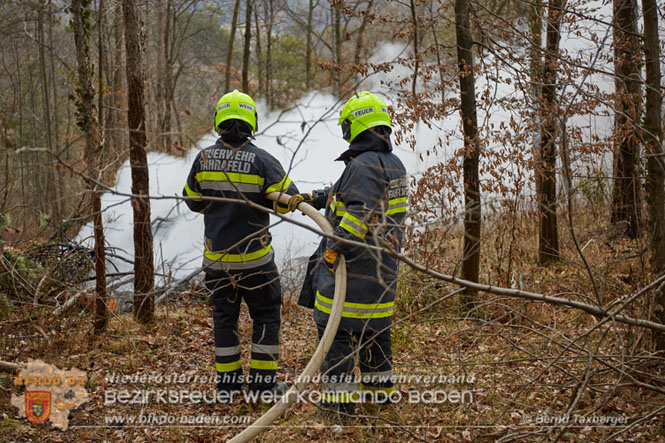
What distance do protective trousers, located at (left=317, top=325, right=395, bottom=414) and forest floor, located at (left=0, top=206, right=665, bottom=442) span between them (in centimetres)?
13

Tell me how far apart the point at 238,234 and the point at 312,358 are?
157 cm

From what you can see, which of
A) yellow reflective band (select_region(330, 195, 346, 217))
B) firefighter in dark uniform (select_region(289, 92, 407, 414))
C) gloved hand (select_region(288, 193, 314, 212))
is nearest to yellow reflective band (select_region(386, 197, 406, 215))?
firefighter in dark uniform (select_region(289, 92, 407, 414))

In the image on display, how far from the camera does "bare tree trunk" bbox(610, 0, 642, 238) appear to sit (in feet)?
16.8

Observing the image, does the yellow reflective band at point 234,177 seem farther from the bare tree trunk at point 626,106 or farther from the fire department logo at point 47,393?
the bare tree trunk at point 626,106

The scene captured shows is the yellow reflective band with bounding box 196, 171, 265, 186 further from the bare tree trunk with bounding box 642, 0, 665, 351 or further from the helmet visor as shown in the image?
the bare tree trunk with bounding box 642, 0, 665, 351

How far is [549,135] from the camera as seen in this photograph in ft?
17.7

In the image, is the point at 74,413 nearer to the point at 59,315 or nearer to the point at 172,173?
the point at 59,315

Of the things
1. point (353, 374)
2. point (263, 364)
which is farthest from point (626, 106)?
point (263, 364)

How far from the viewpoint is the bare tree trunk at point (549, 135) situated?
5584mm

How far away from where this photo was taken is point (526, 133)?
5.84m

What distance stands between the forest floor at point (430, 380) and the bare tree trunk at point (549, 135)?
3.50 feet

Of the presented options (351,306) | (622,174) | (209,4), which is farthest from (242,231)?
(209,4)

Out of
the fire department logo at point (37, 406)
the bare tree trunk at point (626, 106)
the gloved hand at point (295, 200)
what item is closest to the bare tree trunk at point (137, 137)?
the fire department logo at point (37, 406)

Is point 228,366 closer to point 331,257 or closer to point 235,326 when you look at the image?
point 235,326
